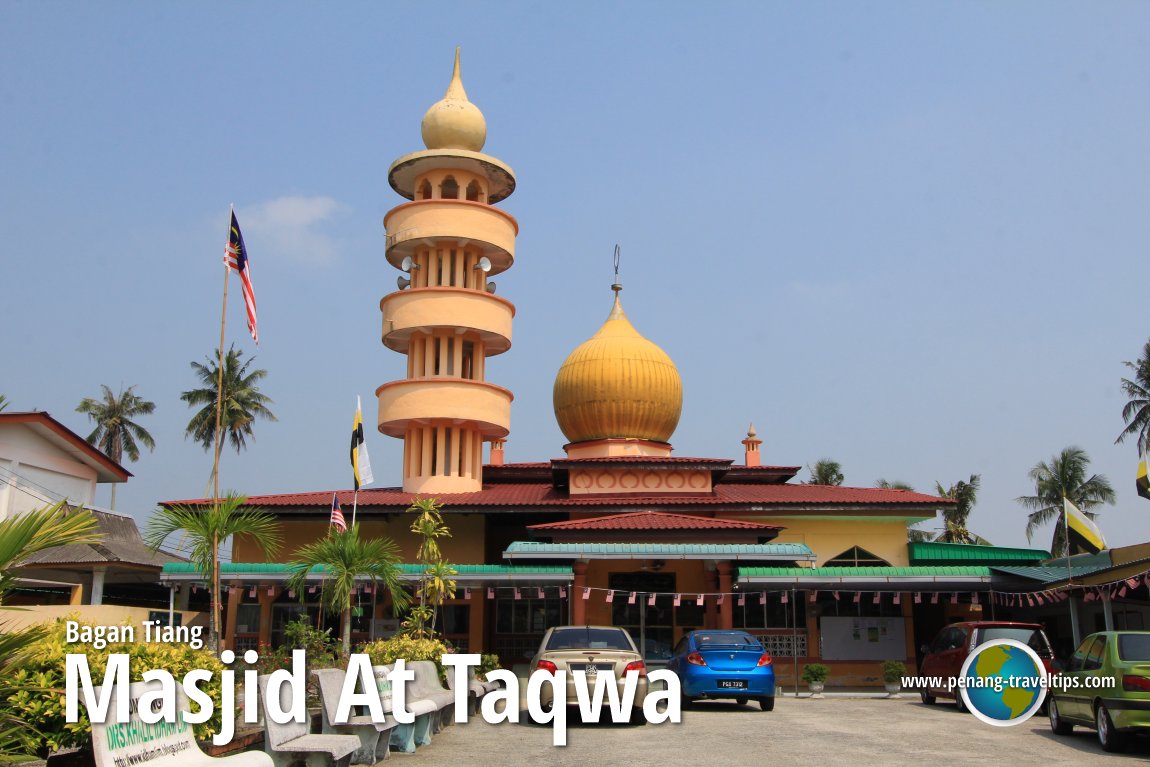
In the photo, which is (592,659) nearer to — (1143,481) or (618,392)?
(1143,481)

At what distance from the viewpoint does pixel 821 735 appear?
555 inches

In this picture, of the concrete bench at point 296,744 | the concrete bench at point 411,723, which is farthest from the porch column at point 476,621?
the concrete bench at point 296,744

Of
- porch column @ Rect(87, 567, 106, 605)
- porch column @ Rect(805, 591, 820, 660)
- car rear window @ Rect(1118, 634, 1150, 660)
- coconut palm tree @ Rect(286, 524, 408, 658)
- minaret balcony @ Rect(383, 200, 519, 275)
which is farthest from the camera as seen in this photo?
minaret balcony @ Rect(383, 200, 519, 275)

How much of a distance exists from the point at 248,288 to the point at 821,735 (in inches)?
560

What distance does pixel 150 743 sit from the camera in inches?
304

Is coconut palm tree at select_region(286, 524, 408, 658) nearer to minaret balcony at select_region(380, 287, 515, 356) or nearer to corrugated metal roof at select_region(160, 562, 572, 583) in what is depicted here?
corrugated metal roof at select_region(160, 562, 572, 583)

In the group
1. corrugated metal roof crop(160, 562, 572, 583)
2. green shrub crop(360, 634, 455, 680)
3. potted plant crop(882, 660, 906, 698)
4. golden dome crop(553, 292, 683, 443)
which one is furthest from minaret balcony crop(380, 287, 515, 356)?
green shrub crop(360, 634, 455, 680)

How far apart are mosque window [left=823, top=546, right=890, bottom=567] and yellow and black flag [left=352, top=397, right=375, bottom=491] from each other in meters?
13.7

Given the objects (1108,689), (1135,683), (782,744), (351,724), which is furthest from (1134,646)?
(351,724)

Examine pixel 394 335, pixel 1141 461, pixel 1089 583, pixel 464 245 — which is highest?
pixel 464 245

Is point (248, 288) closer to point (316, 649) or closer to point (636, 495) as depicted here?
point (316, 649)

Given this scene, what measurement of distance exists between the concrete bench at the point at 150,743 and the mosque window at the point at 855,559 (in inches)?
969

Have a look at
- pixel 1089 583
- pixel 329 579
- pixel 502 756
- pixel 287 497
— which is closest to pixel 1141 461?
pixel 1089 583

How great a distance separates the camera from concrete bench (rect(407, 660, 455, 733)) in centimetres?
1413
